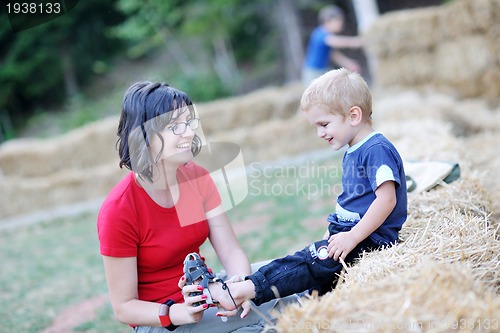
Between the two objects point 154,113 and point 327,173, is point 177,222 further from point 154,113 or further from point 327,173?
point 327,173

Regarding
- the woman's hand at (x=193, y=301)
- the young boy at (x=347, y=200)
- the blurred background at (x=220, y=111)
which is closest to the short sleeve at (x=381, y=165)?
the young boy at (x=347, y=200)

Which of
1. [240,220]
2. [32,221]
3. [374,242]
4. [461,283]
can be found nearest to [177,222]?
[374,242]

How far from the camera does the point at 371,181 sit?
7.49 ft

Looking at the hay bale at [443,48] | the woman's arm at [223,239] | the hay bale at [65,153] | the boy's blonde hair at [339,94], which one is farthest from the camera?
the hay bale at [65,153]

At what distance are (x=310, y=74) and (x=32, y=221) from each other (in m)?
5.50

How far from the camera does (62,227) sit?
28.2 feet

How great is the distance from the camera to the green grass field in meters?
4.60

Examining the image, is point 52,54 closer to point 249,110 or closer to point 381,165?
point 249,110

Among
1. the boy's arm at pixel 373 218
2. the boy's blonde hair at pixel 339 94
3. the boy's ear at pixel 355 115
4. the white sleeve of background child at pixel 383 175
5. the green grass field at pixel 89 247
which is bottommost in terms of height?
the green grass field at pixel 89 247

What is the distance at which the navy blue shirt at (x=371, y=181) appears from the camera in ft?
7.47

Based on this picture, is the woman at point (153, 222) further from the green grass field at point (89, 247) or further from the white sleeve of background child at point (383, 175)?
the green grass field at point (89, 247)

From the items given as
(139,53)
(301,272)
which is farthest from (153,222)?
(139,53)

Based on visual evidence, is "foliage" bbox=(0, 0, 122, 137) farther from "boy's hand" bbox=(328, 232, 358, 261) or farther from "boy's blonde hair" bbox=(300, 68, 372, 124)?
"boy's hand" bbox=(328, 232, 358, 261)

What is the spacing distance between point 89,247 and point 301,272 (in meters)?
5.02
